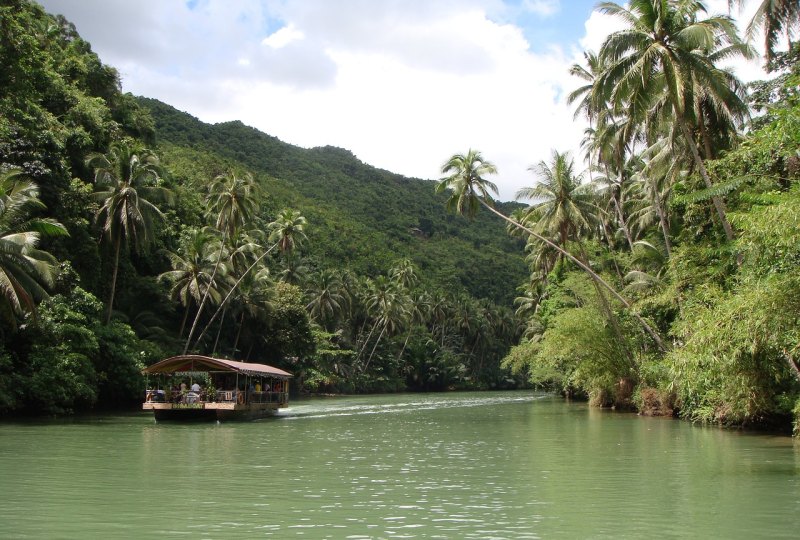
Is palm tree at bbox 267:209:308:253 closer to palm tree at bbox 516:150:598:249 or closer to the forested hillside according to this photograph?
the forested hillside

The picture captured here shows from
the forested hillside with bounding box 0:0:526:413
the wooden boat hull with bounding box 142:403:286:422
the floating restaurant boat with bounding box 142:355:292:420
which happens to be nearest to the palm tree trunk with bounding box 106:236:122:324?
the forested hillside with bounding box 0:0:526:413

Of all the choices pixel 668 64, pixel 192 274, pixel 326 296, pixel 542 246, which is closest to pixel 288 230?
pixel 192 274

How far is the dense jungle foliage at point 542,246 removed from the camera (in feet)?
67.8

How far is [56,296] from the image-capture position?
3322 cm

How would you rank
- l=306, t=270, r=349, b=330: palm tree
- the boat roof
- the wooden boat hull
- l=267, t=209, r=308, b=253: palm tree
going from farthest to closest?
l=306, t=270, r=349, b=330: palm tree
l=267, t=209, r=308, b=253: palm tree
the boat roof
the wooden boat hull

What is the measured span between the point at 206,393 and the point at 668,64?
22178 mm

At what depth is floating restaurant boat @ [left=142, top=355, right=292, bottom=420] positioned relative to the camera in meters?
30.8

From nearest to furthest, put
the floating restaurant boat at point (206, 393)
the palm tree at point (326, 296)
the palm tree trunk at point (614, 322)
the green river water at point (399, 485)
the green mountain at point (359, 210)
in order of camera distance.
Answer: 1. the green river water at point (399, 485)
2. the floating restaurant boat at point (206, 393)
3. the palm tree trunk at point (614, 322)
4. the palm tree at point (326, 296)
5. the green mountain at point (359, 210)

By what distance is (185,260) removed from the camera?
49.4 m

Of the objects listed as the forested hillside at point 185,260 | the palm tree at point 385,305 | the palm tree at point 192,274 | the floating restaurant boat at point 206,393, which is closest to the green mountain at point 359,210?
the forested hillside at point 185,260

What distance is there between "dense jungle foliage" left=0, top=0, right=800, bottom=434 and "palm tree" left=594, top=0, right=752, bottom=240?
0.25 feet

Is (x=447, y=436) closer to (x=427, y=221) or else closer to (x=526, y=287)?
(x=526, y=287)

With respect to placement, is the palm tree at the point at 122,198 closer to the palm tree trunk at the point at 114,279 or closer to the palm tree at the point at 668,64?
the palm tree trunk at the point at 114,279

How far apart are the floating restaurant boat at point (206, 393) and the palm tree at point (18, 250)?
5956 mm
